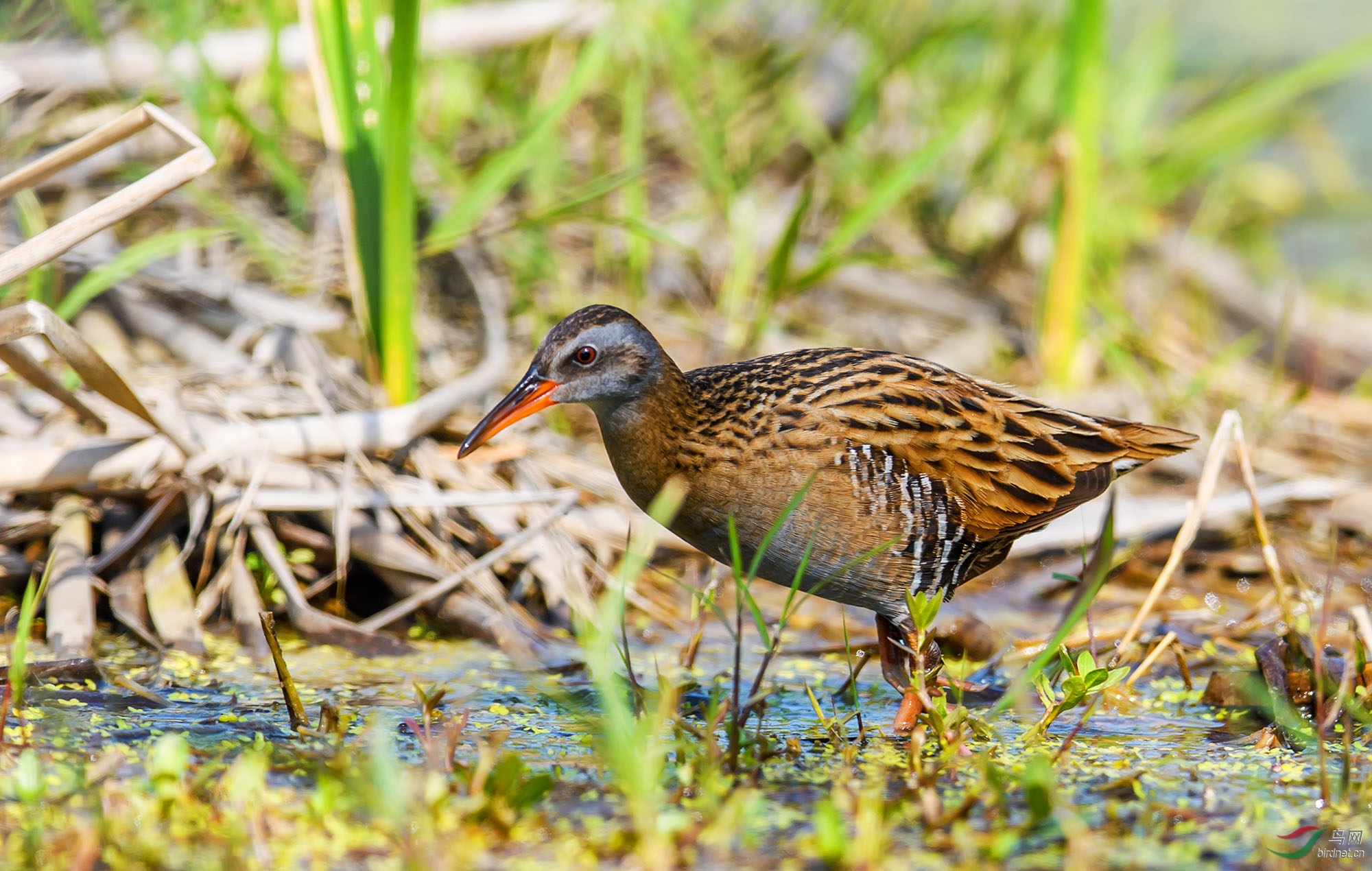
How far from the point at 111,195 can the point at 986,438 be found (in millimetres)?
1882

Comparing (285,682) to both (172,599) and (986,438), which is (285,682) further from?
(986,438)

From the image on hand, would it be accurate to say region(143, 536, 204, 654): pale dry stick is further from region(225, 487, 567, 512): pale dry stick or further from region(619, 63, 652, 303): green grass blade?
region(619, 63, 652, 303): green grass blade

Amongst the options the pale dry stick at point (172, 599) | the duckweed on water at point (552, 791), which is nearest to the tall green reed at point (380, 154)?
the pale dry stick at point (172, 599)

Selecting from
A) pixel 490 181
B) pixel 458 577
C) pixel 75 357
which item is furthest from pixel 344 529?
pixel 490 181

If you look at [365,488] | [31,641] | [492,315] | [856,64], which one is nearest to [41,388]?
[31,641]

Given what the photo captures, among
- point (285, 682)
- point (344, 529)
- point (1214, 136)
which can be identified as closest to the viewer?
point (285, 682)

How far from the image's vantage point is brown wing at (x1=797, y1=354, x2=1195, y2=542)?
9.94ft

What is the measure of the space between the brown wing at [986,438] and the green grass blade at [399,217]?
1.14m

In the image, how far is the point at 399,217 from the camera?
3496 millimetres

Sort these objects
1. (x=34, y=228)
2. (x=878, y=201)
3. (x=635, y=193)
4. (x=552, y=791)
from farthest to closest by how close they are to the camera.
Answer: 1. (x=635, y=193)
2. (x=878, y=201)
3. (x=34, y=228)
4. (x=552, y=791)

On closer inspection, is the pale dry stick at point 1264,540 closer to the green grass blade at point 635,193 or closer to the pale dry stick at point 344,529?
the pale dry stick at point 344,529

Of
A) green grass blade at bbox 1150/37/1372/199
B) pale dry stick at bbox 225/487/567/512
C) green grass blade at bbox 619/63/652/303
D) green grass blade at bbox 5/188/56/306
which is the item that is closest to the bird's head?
pale dry stick at bbox 225/487/567/512

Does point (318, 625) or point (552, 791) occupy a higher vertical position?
point (318, 625)

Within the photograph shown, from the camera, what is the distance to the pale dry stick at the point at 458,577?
10.6 feet
